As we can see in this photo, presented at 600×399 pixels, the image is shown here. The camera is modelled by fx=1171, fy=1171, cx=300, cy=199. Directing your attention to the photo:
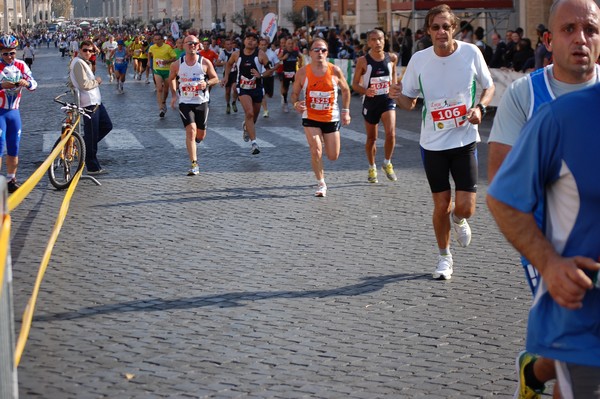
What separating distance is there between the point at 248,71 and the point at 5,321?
516 inches

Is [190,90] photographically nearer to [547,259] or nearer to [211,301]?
[211,301]

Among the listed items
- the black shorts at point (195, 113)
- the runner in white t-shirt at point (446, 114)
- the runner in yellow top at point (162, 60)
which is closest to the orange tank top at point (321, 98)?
the black shorts at point (195, 113)

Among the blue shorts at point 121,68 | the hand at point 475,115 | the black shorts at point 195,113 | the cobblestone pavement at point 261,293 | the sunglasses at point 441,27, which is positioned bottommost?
the cobblestone pavement at point 261,293

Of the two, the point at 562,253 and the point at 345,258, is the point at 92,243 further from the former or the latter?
the point at 562,253

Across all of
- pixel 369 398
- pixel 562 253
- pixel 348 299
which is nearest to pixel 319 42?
pixel 348 299

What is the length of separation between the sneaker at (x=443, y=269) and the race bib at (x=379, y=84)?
5.69 metres

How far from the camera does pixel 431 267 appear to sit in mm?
8594

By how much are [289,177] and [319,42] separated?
2115 millimetres

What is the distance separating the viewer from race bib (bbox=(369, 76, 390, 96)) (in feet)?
44.7

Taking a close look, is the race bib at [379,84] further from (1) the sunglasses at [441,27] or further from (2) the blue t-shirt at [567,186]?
(2) the blue t-shirt at [567,186]

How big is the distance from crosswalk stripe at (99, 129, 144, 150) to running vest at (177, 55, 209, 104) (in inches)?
136

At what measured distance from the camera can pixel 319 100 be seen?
492 inches

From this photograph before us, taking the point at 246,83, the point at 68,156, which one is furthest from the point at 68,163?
the point at 246,83

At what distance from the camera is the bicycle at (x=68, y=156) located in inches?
526
